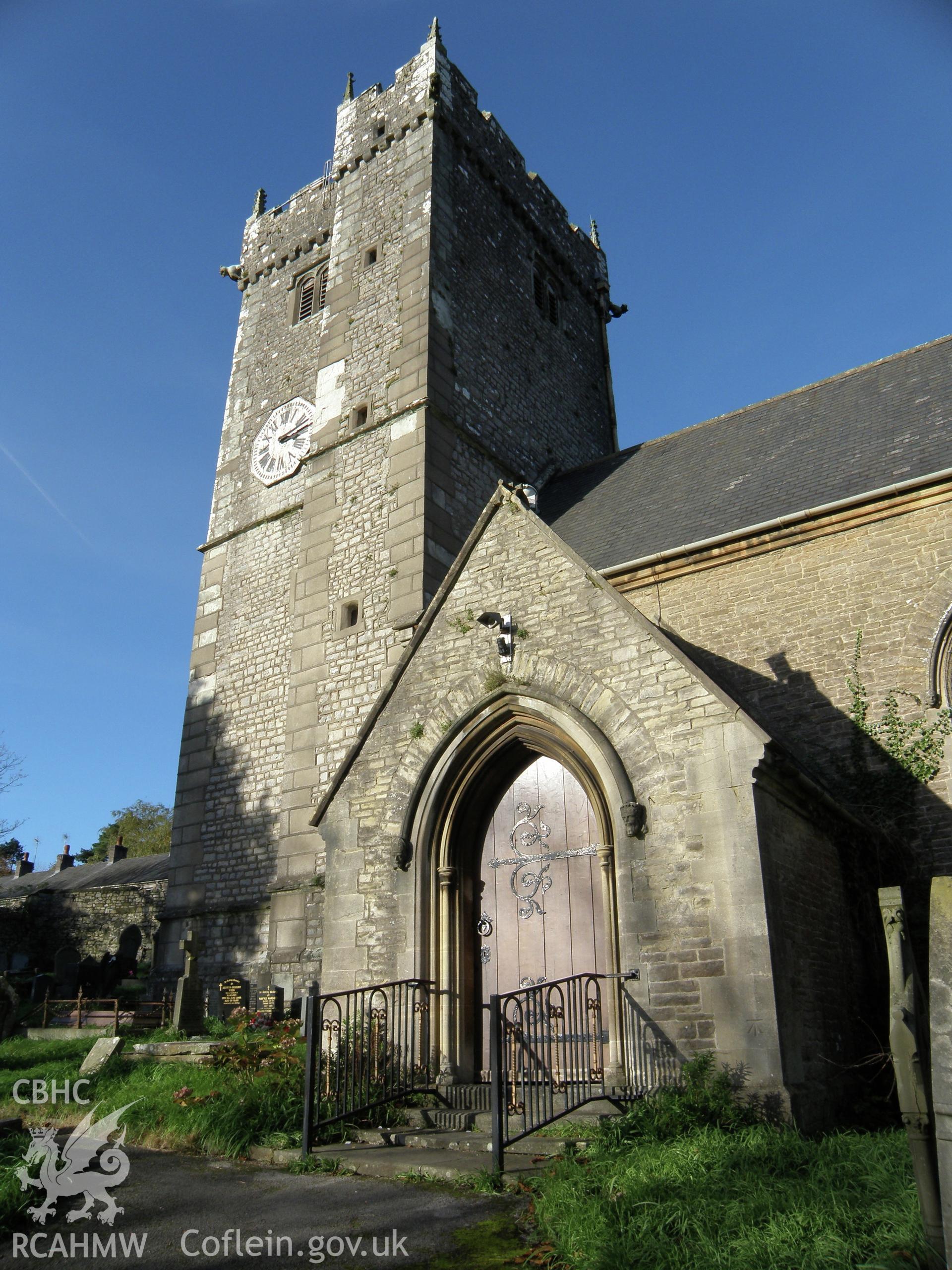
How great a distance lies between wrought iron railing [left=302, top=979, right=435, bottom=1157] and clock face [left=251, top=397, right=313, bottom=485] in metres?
11.7

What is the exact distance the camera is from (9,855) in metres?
52.2

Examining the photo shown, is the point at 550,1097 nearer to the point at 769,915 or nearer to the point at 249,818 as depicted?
the point at 769,915

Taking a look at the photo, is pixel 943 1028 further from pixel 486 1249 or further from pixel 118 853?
pixel 118 853

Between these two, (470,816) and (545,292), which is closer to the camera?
(470,816)

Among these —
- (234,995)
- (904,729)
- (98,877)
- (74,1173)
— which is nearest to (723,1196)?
(74,1173)

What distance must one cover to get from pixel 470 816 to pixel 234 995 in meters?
6.23

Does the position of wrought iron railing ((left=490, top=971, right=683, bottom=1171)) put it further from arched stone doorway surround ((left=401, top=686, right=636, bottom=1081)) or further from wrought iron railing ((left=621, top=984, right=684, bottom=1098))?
arched stone doorway surround ((left=401, top=686, right=636, bottom=1081))

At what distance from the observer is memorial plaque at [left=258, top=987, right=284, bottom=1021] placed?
479 inches

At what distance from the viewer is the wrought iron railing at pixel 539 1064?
251 inches

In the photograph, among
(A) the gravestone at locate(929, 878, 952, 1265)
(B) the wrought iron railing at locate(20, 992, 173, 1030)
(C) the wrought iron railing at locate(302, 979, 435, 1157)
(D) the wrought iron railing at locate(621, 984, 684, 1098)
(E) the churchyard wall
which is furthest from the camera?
(B) the wrought iron railing at locate(20, 992, 173, 1030)

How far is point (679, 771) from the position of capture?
781 centimetres

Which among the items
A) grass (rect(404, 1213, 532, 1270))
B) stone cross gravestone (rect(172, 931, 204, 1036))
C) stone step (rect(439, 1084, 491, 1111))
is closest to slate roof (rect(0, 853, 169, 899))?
stone cross gravestone (rect(172, 931, 204, 1036))

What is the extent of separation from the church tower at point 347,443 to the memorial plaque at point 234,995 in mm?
313

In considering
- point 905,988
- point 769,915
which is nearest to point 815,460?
point 769,915
